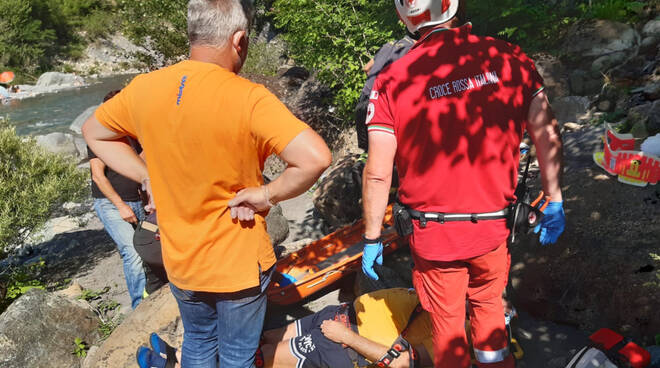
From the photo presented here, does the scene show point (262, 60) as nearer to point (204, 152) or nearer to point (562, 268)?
point (562, 268)

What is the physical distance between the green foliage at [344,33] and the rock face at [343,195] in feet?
5.15

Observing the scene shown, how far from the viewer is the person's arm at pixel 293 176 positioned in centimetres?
175

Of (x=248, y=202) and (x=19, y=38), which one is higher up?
(x=248, y=202)

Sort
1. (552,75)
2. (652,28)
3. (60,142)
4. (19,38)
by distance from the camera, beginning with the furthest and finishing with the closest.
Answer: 1. (19,38)
2. (60,142)
3. (552,75)
4. (652,28)

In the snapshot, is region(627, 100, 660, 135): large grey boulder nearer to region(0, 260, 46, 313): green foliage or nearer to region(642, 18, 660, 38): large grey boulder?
region(642, 18, 660, 38): large grey boulder

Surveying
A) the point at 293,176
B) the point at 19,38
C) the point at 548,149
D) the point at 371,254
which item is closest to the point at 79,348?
the point at 371,254

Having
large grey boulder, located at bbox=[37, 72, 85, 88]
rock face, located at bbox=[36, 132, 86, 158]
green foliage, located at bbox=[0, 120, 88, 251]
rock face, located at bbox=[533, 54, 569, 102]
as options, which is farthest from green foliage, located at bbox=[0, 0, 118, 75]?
rock face, located at bbox=[533, 54, 569, 102]

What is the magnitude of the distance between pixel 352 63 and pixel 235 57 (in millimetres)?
5084

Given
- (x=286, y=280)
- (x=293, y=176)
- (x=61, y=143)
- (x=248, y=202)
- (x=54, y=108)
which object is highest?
(x=293, y=176)

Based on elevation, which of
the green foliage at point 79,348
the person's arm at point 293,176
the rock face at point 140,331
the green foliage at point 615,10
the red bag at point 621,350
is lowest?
the green foliage at point 79,348

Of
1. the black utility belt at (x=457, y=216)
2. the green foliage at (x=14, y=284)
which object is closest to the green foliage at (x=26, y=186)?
the green foliage at (x=14, y=284)

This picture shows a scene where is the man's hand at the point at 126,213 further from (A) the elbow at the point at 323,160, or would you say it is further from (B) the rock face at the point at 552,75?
(B) the rock face at the point at 552,75

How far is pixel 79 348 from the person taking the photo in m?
3.91

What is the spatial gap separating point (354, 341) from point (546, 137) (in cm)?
167
